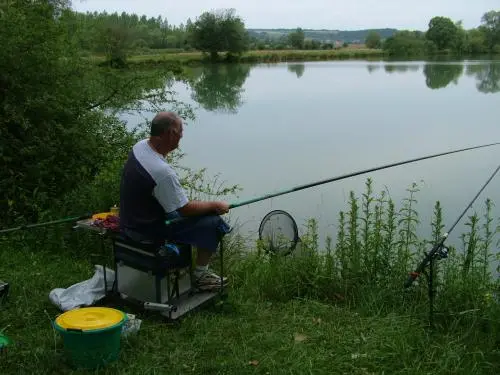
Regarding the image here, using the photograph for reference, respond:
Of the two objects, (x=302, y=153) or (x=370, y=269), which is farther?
(x=302, y=153)

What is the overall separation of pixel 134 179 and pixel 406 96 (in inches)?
552

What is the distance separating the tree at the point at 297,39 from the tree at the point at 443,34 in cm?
1464

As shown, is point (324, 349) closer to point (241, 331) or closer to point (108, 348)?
point (241, 331)

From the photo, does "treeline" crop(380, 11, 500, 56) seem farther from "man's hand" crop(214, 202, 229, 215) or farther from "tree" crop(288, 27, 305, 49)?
"man's hand" crop(214, 202, 229, 215)

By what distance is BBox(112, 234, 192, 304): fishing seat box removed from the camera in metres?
2.36

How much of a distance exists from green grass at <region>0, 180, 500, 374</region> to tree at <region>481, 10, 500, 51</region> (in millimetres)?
58190

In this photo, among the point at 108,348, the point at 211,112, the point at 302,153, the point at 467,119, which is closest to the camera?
the point at 108,348

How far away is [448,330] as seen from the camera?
2451 mm

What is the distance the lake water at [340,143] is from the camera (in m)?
5.87

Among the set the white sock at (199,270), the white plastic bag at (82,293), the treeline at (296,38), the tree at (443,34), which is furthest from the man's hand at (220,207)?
the tree at (443,34)

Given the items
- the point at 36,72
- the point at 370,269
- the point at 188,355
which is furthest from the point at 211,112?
the point at 188,355

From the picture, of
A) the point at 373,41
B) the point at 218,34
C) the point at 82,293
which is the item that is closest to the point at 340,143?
the point at 82,293

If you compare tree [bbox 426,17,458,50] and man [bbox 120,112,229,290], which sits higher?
tree [bbox 426,17,458,50]

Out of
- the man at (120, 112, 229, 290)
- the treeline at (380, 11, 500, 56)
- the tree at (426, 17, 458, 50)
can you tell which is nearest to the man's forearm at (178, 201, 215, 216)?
the man at (120, 112, 229, 290)
